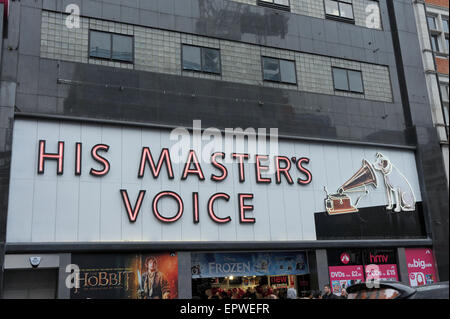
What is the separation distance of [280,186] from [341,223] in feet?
11.0

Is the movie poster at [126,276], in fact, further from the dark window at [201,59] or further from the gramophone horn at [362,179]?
the gramophone horn at [362,179]

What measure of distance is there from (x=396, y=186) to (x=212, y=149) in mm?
9513

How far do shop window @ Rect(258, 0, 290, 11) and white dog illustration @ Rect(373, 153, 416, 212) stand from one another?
8524 millimetres

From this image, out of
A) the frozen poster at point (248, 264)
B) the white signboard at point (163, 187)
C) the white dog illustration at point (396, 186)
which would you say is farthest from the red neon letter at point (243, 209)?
the white dog illustration at point (396, 186)

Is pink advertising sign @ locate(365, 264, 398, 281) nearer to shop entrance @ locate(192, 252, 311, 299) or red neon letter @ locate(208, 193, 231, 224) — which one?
shop entrance @ locate(192, 252, 311, 299)

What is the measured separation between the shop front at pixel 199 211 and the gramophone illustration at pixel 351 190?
0.16 feet

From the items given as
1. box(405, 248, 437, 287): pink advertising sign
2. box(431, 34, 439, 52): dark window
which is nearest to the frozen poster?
box(405, 248, 437, 287): pink advertising sign

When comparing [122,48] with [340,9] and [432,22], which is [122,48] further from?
[432,22]

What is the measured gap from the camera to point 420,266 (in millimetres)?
22312

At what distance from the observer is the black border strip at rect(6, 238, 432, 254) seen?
16.0 meters

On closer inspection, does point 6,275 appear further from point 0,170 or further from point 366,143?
point 366,143

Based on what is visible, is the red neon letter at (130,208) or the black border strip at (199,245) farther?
the red neon letter at (130,208)

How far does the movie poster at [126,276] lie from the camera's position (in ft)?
54.3

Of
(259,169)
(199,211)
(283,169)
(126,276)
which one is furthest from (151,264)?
(283,169)
